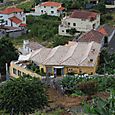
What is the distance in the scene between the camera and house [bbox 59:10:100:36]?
1751 inches

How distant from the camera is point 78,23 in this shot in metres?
44.8

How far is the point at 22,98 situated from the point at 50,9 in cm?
3185

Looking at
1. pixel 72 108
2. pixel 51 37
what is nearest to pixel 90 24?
pixel 51 37

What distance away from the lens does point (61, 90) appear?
2506cm

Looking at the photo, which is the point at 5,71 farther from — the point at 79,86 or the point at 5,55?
the point at 79,86

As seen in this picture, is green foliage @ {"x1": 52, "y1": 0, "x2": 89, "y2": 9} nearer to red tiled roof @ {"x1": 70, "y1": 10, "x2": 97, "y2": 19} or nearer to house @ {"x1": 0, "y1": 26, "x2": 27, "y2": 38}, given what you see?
red tiled roof @ {"x1": 70, "y1": 10, "x2": 97, "y2": 19}

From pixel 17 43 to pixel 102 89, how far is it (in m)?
20.6

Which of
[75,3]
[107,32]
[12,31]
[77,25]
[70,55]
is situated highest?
[75,3]

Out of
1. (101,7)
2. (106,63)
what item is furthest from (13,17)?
(106,63)

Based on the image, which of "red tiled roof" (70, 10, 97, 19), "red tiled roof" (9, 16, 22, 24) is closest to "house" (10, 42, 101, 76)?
"red tiled roof" (70, 10, 97, 19)

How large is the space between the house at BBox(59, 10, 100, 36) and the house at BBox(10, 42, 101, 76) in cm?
1461

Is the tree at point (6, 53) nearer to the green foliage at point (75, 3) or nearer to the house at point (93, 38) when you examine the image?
the house at point (93, 38)

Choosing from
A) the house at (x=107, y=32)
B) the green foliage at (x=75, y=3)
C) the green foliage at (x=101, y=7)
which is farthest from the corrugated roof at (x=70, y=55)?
the green foliage at (x=75, y=3)

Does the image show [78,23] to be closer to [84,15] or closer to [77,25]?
[77,25]
